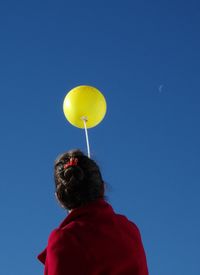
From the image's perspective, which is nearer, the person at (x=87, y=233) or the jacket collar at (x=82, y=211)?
the person at (x=87, y=233)

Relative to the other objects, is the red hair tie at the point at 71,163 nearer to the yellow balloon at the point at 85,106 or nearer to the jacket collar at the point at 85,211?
the jacket collar at the point at 85,211

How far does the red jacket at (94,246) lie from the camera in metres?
3.85

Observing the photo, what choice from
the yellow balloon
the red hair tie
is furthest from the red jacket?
the yellow balloon

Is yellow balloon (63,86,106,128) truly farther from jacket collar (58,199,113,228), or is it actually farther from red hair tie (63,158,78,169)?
jacket collar (58,199,113,228)

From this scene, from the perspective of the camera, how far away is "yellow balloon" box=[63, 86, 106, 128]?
→ 8.33 m

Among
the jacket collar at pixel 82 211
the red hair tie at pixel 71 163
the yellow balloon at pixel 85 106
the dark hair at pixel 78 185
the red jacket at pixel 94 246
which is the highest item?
the yellow balloon at pixel 85 106

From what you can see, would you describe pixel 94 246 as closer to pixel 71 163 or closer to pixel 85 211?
pixel 85 211

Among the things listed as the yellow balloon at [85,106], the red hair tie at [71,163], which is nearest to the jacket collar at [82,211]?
the red hair tie at [71,163]

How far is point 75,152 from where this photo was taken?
446cm

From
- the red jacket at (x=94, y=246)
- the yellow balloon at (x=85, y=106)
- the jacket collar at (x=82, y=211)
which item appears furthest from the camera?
the yellow balloon at (x=85, y=106)

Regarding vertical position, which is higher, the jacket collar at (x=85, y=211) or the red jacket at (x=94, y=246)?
the jacket collar at (x=85, y=211)

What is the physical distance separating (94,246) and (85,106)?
15.1 ft

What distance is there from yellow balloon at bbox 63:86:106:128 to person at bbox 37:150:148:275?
3.92m

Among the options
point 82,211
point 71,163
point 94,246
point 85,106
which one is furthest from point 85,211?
point 85,106
